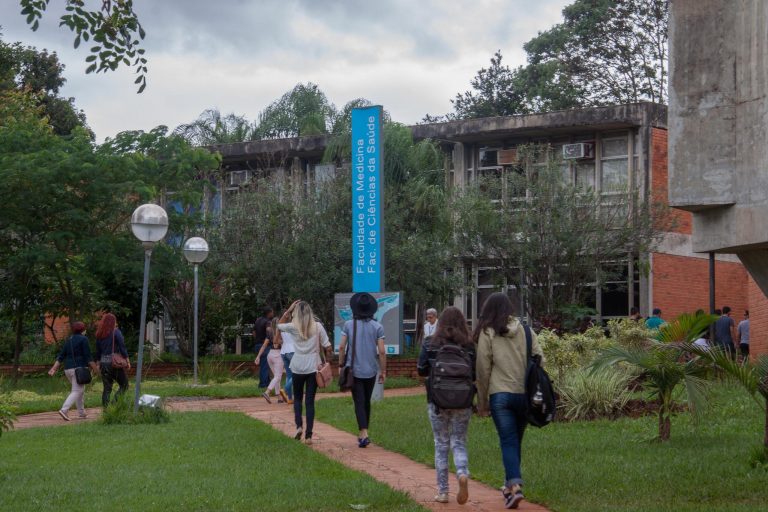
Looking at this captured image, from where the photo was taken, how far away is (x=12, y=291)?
28.9 m

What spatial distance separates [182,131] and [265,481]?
1233 inches

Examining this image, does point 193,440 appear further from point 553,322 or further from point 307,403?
point 553,322

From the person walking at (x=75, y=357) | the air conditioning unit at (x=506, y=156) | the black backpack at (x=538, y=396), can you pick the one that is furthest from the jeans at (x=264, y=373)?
the black backpack at (x=538, y=396)

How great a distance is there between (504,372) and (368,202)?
11698 mm

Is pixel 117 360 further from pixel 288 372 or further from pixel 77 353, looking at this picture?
pixel 288 372

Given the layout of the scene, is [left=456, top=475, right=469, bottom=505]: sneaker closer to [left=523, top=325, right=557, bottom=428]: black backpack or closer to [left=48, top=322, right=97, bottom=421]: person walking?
[left=523, top=325, right=557, bottom=428]: black backpack

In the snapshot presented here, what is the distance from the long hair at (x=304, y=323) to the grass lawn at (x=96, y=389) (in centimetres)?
850

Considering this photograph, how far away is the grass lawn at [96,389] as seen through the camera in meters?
22.5

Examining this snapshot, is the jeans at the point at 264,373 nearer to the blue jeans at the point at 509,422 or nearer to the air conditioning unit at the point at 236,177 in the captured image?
the blue jeans at the point at 509,422

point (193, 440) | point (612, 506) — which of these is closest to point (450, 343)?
point (612, 506)

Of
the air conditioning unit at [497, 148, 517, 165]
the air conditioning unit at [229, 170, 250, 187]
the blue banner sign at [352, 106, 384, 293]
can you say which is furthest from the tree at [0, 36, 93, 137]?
the blue banner sign at [352, 106, 384, 293]

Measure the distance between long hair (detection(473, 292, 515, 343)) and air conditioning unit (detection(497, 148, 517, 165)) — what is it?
24.9 meters

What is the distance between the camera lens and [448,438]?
10398mm

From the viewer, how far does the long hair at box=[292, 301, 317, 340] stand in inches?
570
